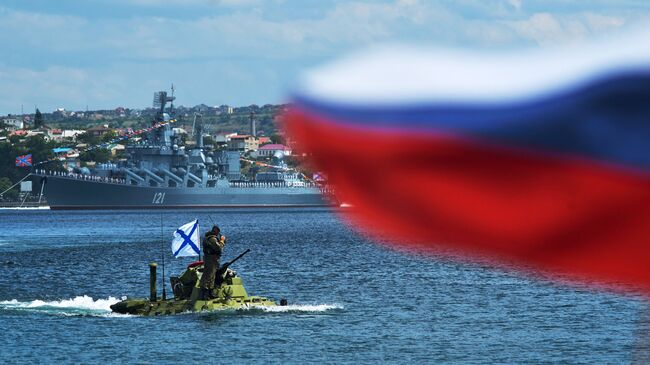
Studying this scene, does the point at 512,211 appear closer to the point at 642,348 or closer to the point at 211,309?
the point at 642,348

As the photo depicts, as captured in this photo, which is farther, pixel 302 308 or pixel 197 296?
pixel 302 308

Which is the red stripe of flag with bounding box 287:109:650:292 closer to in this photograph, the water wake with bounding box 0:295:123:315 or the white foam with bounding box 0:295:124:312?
the water wake with bounding box 0:295:123:315

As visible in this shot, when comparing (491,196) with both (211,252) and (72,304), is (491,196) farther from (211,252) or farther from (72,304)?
(72,304)

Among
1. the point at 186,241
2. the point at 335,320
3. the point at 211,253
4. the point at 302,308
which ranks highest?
the point at 186,241

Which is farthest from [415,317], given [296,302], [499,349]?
[499,349]

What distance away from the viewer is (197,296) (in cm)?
4716

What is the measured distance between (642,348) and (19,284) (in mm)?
44170

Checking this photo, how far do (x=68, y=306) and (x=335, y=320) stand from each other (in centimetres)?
1426

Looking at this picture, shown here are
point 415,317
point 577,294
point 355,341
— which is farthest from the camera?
point 577,294

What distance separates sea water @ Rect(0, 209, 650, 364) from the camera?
40094mm

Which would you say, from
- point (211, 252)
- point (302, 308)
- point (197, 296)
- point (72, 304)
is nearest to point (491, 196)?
point (211, 252)

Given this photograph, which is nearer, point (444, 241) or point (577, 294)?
point (444, 241)

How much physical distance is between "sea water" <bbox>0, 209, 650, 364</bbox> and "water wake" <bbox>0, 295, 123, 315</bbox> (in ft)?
0.31

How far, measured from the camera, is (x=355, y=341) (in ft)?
141
